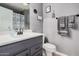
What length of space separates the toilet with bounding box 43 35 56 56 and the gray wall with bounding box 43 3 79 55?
0.20 ft

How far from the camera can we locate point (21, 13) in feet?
4.25

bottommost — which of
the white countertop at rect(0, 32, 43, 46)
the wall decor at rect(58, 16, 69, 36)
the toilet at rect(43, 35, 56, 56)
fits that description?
the toilet at rect(43, 35, 56, 56)

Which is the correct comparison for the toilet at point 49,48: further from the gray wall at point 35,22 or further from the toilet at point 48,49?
the gray wall at point 35,22

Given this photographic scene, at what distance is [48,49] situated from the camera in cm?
→ 135

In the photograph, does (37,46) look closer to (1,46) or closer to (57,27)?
(57,27)

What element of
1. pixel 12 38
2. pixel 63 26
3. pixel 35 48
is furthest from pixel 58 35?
pixel 12 38

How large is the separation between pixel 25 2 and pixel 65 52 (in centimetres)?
99

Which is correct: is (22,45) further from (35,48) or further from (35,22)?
(35,22)

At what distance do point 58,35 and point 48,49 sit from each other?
0.28 metres

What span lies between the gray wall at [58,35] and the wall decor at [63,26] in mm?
62

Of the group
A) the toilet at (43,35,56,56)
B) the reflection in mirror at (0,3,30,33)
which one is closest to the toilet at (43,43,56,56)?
the toilet at (43,35,56,56)

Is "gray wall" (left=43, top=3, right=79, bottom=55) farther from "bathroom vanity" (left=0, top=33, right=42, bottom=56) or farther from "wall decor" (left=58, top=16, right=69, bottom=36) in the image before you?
"bathroom vanity" (left=0, top=33, right=42, bottom=56)

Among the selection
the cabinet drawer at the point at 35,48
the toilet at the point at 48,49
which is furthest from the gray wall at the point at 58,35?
the cabinet drawer at the point at 35,48

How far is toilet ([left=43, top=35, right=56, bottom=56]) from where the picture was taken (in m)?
1.32
